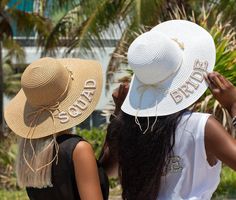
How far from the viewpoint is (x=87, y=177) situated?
254 centimetres

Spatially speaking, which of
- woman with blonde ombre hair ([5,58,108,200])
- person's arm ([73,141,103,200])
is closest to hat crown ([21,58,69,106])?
woman with blonde ombre hair ([5,58,108,200])

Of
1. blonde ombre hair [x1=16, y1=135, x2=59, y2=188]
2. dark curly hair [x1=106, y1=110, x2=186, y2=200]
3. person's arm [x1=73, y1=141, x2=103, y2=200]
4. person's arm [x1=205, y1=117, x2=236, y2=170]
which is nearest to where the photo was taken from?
person's arm [x1=205, y1=117, x2=236, y2=170]

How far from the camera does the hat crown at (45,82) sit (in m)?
2.70

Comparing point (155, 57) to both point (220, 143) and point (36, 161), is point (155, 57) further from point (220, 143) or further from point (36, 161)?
point (36, 161)

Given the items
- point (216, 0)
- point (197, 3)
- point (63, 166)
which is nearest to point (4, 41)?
point (197, 3)

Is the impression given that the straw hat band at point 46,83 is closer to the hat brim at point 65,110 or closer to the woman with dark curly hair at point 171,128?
the hat brim at point 65,110

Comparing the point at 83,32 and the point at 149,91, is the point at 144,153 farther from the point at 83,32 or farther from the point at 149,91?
the point at 83,32

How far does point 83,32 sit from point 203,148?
1111cm

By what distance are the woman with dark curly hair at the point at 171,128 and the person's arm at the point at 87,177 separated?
12 centimetres

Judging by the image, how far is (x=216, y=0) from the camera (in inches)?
534

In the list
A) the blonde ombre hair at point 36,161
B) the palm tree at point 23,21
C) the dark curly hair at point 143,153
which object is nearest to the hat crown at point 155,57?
the dark curly hair at point 143,153

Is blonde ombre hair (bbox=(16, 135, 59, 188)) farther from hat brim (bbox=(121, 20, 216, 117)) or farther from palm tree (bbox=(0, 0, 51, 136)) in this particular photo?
palm tree (bbox=(0, 0, 51, 136))

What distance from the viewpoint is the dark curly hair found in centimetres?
241

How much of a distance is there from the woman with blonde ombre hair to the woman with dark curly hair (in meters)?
0.17
